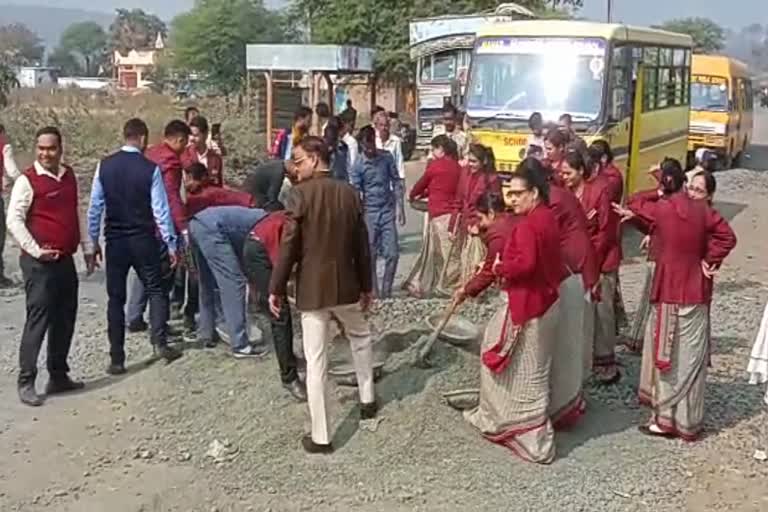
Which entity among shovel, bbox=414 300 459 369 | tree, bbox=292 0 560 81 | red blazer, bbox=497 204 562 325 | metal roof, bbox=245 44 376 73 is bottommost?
shovel, bbox=414 300 459 369

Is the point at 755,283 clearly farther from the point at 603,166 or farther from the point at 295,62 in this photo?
the point at 295,62

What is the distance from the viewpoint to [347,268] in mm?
6984

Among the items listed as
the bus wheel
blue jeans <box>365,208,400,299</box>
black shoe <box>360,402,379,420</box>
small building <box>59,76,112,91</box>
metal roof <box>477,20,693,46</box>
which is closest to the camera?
black shoe <box>360,402,379,420</box>

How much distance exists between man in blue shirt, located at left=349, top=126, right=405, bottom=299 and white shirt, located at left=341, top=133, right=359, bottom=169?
227 millimetres

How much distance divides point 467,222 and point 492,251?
3.77m

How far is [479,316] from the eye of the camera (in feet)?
31.7

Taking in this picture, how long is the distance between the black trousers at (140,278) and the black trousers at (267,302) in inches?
27.5

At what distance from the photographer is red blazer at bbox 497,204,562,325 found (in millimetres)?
6879

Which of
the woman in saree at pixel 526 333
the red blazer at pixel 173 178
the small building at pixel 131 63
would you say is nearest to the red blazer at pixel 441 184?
the red blazer at pixel 173 178

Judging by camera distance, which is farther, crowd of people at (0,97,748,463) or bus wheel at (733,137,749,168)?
bus wheel at (733,137,749,168)

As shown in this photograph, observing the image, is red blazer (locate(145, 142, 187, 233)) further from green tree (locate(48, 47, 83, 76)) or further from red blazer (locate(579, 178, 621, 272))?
green tree (locate(48, 47, 83, 76))

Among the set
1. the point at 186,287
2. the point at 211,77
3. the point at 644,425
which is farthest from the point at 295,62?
the point at 211,77

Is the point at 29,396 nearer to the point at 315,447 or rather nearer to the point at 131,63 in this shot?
the point at 315,447

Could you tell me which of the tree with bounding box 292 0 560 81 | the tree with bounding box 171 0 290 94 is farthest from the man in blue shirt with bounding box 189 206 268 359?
the tree with bounding box 171 0 290 94
